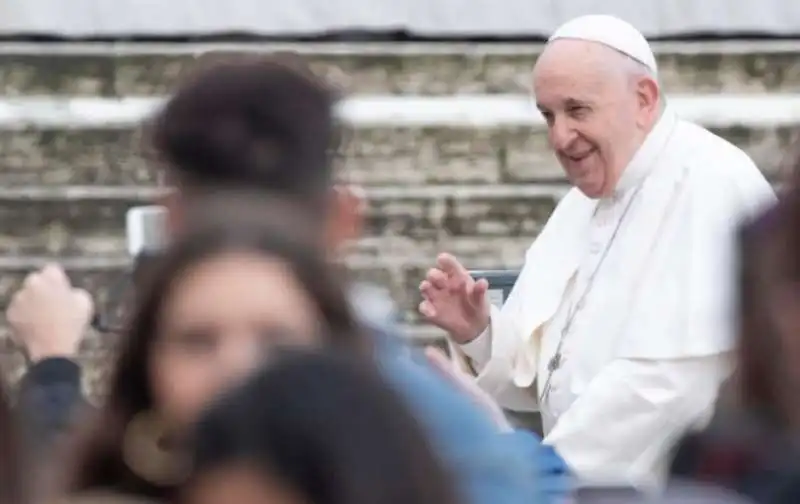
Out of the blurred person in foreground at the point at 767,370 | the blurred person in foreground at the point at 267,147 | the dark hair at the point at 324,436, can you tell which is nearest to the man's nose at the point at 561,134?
the blurred person in foreground at the point at 267,147

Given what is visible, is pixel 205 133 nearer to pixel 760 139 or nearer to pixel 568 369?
pixel 568 369

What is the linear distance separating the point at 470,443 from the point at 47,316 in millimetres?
908

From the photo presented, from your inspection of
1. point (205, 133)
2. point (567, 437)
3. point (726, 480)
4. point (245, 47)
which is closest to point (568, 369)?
point (567, 437)

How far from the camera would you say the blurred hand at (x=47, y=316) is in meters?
2.70

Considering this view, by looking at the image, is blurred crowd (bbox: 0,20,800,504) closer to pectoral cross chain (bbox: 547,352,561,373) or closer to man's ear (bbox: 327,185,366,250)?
man's ear (bbox: 327,185,366,250)

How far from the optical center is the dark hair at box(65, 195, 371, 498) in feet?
6.29

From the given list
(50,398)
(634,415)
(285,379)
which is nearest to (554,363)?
(634,415)

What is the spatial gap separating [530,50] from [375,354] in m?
5.39

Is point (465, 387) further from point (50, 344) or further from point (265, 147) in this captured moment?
point (50, 344)

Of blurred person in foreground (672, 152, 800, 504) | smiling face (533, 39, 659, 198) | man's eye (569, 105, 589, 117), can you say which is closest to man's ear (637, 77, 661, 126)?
smiling face (533, 39, 659, 198)

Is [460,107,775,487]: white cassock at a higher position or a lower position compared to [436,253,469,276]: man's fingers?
lower

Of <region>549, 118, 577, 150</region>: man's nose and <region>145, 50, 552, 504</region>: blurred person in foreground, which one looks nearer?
<region>145, 50, 552, 504</region>: blurred person in foreground

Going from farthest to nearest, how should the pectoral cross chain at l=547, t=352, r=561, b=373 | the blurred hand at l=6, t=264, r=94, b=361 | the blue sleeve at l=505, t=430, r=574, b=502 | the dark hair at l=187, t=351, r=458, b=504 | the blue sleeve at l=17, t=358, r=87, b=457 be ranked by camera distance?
the pectoral cross chain at l=547, t=352, r=561, b=373 → the blurred hand at l=6, t=264, r=94, b=361 → the blue sleeve at l=17, t=358, r=87, b=457 → the blue sleeve at l=505, t=430, r=574, b=502 → the dark hair at l=187, t=351, r=458, b=504

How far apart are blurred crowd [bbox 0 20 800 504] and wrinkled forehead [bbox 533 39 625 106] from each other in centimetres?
165
